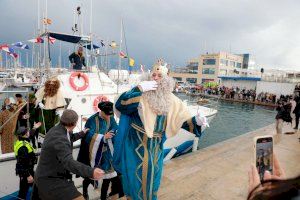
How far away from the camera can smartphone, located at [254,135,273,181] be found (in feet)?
5.61

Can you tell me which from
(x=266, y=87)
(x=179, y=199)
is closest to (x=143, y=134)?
(x=179, y=199)

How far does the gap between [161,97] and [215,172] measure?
2.83 m

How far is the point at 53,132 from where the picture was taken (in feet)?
7.84

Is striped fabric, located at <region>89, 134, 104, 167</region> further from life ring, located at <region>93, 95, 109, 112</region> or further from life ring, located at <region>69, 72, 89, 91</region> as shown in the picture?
life ring, located at <region>69, 72, 89, 91</region>

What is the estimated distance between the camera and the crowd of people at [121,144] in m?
2.37

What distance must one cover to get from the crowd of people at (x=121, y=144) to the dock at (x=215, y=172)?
3.97 ft

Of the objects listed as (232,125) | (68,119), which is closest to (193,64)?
(232,125)

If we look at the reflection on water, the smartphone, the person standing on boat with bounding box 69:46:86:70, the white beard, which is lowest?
the reflection on water

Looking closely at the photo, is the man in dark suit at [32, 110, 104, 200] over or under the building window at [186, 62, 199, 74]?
under

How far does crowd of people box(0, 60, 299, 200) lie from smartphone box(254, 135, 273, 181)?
4.19ft

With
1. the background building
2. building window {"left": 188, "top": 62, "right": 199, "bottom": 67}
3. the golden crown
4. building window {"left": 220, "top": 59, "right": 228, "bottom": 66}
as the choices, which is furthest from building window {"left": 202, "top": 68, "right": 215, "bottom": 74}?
the golden crown

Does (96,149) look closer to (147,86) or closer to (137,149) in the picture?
(137,149)

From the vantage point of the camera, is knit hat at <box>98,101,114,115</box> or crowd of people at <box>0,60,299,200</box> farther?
knit hat at <box>98,101,114,115</box>

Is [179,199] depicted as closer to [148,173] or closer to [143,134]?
[148,173]
